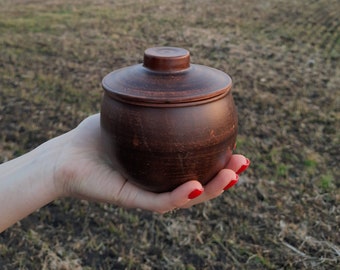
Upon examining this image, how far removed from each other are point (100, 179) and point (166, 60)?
567 mm

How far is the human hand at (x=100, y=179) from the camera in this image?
62.9 inches

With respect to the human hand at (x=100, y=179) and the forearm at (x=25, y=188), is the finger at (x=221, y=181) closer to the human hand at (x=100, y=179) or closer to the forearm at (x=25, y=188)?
the human hand at (x=100, y=179)

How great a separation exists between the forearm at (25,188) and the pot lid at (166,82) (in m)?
0.49

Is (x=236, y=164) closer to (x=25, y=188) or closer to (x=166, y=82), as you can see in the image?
(x=166, y=82)

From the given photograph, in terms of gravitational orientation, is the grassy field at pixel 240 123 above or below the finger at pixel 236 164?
below

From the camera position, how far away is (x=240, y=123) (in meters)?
3.77

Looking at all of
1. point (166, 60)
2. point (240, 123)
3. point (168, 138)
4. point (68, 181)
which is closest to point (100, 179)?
point (68, 181)

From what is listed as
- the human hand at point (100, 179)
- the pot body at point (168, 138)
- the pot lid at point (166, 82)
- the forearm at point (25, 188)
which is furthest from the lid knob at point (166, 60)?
the forearm at point (25, 188)

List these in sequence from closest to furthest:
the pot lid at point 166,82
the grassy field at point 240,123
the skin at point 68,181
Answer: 1. the pot lid at point 166,82
2. the skin at point 68,181
3. the grassy field at point 240,123

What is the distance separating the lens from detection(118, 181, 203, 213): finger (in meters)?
1.50

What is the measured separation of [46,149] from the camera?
1883 millimetres

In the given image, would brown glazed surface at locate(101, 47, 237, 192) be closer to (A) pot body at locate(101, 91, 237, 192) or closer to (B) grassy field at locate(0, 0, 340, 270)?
(A) pot body at locate(101, 91, 237, 192)

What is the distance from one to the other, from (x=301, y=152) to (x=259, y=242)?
3.43ft

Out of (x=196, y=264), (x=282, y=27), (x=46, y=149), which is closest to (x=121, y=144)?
(x=46, y=149)
